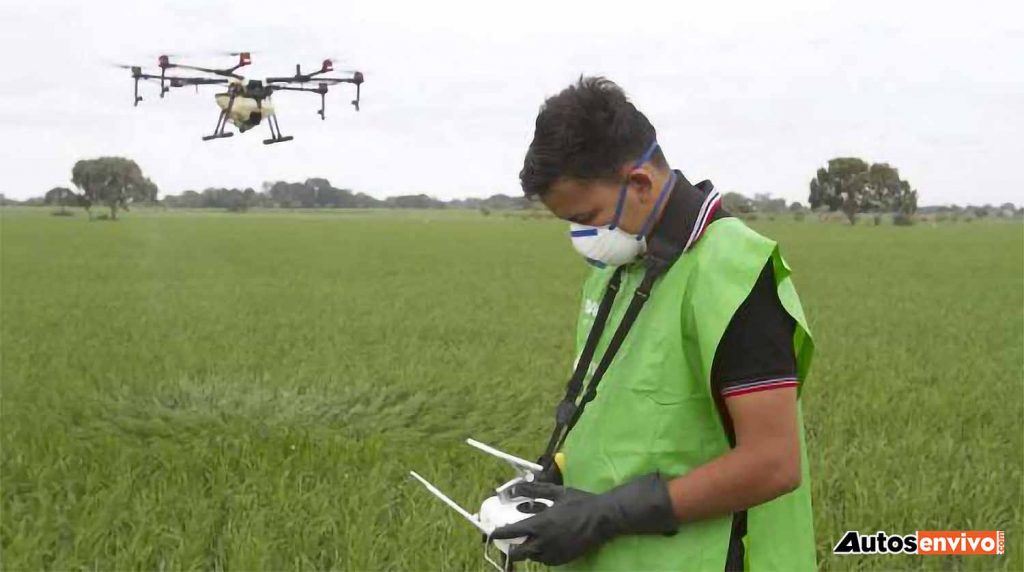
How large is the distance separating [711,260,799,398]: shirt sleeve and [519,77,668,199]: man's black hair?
13.1 inches

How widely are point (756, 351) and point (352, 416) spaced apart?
16.2 ft

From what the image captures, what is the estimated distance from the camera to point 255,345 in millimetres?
9305

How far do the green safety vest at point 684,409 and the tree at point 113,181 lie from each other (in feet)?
15.0

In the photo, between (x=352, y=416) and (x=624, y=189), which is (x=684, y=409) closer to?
(x=624, y=189)

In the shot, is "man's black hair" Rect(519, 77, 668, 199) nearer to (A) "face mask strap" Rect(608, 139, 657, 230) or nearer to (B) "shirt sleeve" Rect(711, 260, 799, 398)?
(A) "face mask strap" Rect(608, 139, 657, 230)

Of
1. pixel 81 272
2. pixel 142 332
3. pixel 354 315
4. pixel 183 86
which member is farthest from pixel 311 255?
pixel 183 86

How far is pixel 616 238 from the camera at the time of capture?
71.1 inches

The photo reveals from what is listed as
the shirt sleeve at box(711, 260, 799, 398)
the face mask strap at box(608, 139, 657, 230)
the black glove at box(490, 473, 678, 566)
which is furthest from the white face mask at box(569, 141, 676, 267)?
the black glove at box(490, 473, 678, 566)

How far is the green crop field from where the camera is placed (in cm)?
419

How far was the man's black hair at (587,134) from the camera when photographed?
1697 mm

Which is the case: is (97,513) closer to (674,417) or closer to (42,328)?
(674,417)

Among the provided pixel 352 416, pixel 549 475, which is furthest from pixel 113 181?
pixel 549 475

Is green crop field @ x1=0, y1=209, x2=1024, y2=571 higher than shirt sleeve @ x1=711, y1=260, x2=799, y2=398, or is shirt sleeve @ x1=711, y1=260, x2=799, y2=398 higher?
shirt sleeve @ x1=711, y1=260, x2=799, y2=398

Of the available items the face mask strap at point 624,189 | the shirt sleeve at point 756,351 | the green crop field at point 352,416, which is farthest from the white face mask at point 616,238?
the green crop field at point 352,416
